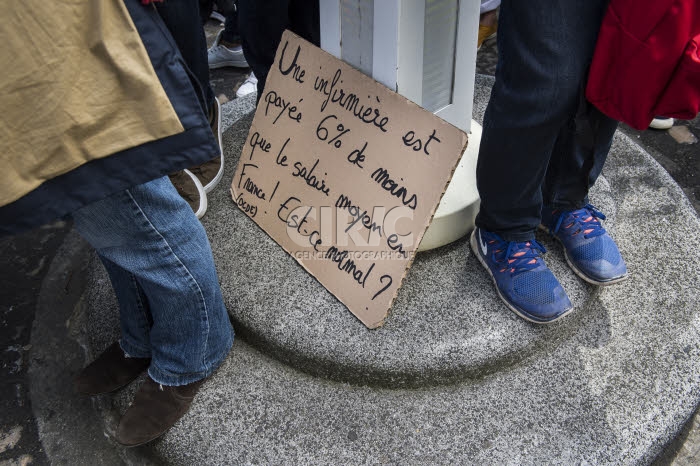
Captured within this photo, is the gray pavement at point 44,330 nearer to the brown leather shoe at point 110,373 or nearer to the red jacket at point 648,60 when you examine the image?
the brown leather shoe at point 110,373

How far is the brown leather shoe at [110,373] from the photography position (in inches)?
63.0

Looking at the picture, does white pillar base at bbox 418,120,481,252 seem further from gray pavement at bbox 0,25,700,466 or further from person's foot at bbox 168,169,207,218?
person's foot at bbox 168,169,207,218

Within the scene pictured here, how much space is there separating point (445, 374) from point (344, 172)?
0.65 m

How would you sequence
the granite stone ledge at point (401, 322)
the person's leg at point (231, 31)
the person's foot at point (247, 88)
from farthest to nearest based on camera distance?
the person's leg at point (231, 31) < the person's foot at point (247, 88) < the granite stone ledge at point (401, 322)

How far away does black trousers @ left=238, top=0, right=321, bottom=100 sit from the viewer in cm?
197

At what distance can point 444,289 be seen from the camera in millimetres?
1682

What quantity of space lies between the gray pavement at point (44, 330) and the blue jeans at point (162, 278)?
0.31 metres

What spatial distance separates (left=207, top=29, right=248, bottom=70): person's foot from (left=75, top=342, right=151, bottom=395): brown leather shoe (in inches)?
80.9

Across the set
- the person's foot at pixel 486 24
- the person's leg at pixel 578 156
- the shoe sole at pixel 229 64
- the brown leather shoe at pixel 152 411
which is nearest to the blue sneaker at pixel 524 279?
the person's leg at pixel 578 156

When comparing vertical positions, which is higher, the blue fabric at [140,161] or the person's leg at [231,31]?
the blue fabric at [140,161]

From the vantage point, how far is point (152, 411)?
149cm

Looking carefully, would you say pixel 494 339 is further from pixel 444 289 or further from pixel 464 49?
pixel 464 49

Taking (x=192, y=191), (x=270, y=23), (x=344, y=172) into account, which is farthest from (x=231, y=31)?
(x=344, y=172)

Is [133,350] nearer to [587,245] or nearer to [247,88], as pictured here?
[587,245]
